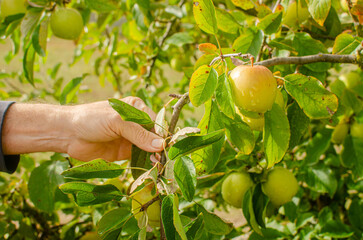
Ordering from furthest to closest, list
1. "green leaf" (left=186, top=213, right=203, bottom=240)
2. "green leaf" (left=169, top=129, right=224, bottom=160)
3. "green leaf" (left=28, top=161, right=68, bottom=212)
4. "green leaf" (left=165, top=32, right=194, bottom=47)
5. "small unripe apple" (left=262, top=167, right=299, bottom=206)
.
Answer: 1. "green leaf" (left=165, top=32, right=194, bottom=47)
2. "green leaf" (left=28, top=161, right=68, bottom=212)
3. "small unripe apple" (left=262, top=167, right=299, bottom=206)
4. "green leaf" (left=186, top=213, right=203, bottom=240)
5. "green leaf" (left=169, top=129, right=224, bottom=160)

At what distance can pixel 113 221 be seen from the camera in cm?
59

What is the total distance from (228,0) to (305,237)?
2.44ft

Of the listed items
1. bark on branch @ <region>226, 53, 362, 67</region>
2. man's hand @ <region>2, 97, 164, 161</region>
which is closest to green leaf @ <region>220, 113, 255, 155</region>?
bark on branch @ <region>226, 53, 362, 67</region>

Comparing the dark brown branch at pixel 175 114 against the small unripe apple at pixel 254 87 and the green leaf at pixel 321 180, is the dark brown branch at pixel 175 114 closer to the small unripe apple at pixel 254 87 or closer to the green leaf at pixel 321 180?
the small unripe apple at pixel 254 87

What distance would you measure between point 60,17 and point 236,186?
758 mm

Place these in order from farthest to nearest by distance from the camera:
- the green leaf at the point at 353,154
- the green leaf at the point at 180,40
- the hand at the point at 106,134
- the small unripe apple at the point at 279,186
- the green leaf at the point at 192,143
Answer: the green leaf at the point at 180,40, the green leaf at the point at 353,154, the small unripe apple at the point at 279,186, the hand at the point at 106,134, the green leaf at the point at 192,143

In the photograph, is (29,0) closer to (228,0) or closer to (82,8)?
(82,8)

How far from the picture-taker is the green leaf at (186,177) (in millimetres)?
528

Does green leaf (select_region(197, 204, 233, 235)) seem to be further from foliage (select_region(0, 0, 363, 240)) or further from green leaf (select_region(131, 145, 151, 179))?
green leaf (select_region(131, 145, 151, 179))

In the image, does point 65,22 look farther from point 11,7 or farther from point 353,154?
point 353,154

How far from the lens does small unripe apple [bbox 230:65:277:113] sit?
1.77 ft

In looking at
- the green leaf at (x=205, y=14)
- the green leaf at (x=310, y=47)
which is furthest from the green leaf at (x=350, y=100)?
the green leaf at (x=205, y=14)

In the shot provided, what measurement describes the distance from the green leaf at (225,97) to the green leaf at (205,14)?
96 millimetres

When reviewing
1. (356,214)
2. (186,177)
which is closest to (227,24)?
(186,177)
